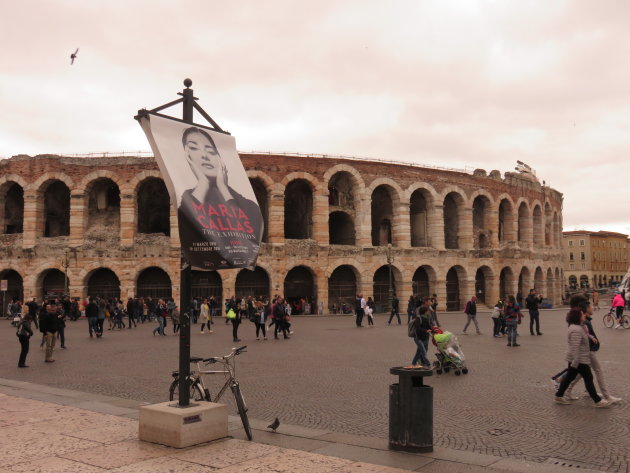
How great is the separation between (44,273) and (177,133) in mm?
31235

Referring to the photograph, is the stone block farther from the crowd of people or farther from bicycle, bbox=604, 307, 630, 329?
bicycle, bbox=604, 307, 630, 329

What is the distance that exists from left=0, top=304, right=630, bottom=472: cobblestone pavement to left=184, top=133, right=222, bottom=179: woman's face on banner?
3.64 m

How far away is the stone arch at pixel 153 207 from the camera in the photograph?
3706cm

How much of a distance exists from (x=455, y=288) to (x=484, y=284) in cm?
301

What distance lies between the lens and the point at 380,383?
409 inches

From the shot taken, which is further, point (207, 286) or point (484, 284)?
point (484, 284)

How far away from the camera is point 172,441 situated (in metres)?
6.05

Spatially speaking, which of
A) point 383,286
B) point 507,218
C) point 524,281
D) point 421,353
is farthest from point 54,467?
point 524,281

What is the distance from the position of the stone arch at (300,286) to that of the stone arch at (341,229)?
4.49 metres

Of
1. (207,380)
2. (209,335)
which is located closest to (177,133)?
(207,380)

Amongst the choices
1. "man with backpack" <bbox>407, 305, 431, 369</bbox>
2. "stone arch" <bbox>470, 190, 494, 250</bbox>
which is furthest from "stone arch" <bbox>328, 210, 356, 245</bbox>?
"man with backpack" <bbox>407, 305, 431, 369</bbox>

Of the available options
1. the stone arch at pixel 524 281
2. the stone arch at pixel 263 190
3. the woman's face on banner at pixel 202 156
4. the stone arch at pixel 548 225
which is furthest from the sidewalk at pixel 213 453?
the stone arch at pixel 548 225

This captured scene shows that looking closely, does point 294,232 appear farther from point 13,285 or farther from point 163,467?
point 163,467

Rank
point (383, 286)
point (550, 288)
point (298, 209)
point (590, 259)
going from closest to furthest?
point (383, 286)
point (298, 209)
point (550, 288)
point (590, 259)
